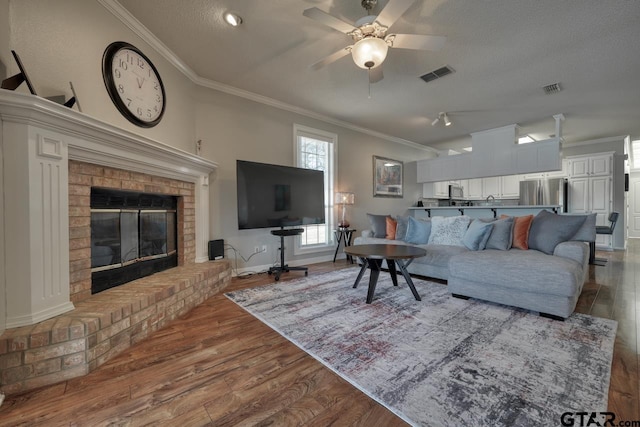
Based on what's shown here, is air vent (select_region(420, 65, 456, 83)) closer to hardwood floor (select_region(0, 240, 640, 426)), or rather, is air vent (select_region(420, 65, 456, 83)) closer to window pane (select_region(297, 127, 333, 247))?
window pane (select_region(297, 127, 333, 247))

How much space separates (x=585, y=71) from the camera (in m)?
3.09

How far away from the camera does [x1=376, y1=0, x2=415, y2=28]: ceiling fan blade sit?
5.67ft

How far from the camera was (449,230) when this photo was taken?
146 inches

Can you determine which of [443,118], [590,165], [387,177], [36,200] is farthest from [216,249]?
[590,165]

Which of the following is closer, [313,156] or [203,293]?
[203,293]

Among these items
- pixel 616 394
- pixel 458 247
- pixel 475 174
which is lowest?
pixel 616 394

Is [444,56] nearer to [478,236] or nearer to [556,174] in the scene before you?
[478,236]

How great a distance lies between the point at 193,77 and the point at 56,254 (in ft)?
8.42

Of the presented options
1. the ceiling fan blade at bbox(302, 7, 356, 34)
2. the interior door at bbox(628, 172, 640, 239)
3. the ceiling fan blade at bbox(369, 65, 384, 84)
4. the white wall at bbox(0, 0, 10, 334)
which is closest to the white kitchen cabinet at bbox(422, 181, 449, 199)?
the ceiling fan blade at bbox(369, 65, 384, 84)

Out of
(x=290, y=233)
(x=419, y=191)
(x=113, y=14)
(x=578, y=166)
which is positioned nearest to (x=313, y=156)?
(x=290, y=233)

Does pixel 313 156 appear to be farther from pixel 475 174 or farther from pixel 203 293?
pixel 475 174

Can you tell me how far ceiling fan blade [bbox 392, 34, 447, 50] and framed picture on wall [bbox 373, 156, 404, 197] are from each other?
11.7ft

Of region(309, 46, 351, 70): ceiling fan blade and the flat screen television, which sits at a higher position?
region(309, 46, 351, 70): ceiling fan blade

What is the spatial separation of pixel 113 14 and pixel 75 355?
2600mm
